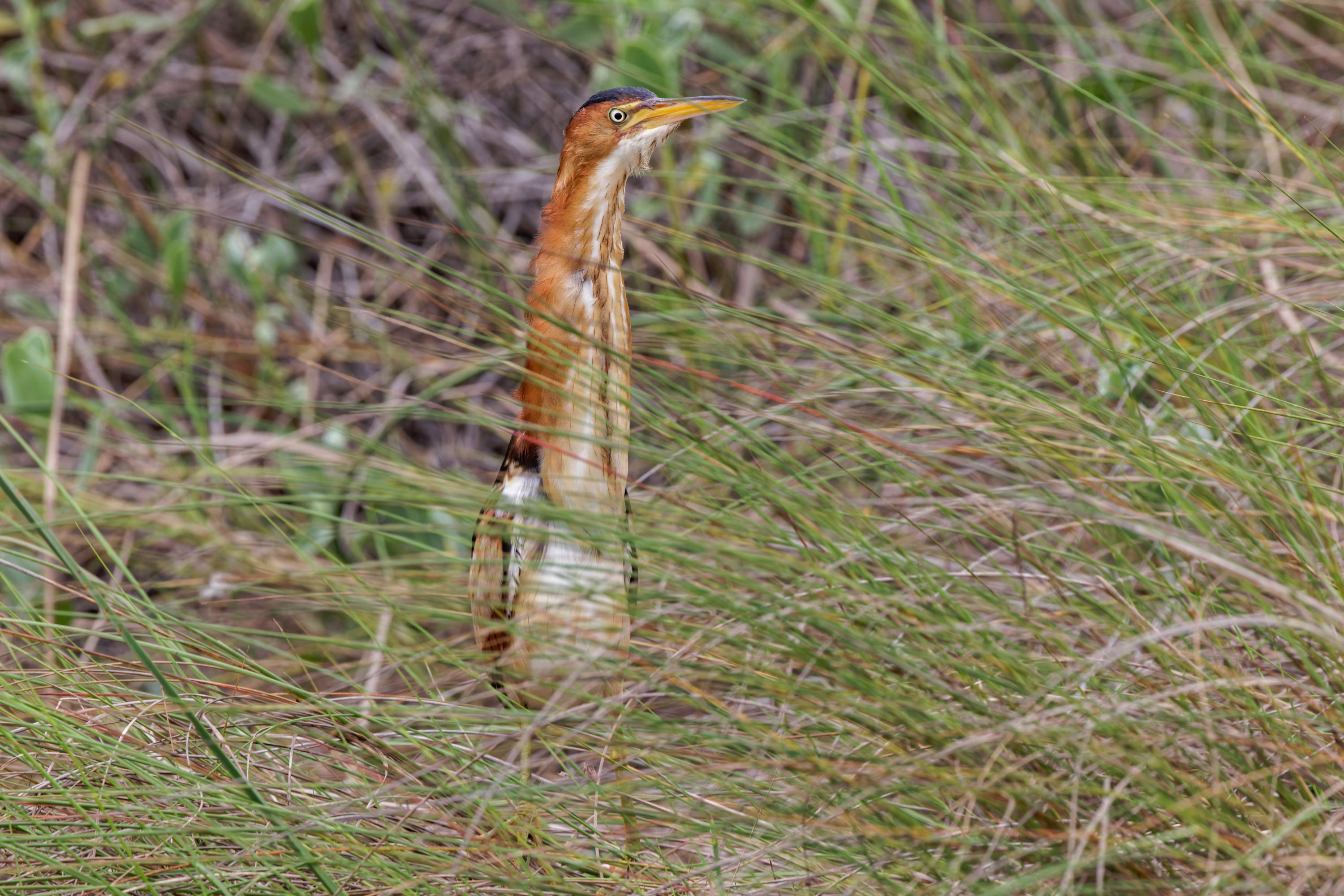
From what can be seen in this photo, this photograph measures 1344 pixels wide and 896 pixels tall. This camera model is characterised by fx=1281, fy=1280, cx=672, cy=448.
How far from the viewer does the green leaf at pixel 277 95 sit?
3.52 meters

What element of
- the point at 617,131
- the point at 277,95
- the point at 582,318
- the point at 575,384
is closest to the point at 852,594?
the point at 575,384

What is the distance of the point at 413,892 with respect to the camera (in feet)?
4.19

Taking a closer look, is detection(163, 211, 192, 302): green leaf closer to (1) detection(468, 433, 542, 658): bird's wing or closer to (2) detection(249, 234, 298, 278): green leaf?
(2) detection(249, 234, 298, 278): green leaf

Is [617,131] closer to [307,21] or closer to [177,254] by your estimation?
[177,254]

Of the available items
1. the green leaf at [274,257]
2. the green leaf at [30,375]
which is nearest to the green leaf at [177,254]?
the green leaf at [274,257]

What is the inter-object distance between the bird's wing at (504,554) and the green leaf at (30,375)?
1371mm

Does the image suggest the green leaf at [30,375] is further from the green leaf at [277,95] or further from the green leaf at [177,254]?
the green leaf at [277,95]

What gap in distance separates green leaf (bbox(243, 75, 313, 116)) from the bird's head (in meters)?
1.89

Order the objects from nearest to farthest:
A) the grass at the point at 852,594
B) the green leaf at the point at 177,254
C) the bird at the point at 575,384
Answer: the grass at the point at 852,594 → the bird at the point at 575,384 → the green leaf at the point at 177,254

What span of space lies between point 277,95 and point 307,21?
1.02 ft

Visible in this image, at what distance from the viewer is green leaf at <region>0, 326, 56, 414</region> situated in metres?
2.84

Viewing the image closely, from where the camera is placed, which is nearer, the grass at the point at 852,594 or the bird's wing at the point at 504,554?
the grass at the point at 852,594

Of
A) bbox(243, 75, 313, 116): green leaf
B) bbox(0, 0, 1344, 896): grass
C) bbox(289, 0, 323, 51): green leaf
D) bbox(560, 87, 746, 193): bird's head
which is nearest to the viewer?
bbox(0, 0, 1344, 896): grass

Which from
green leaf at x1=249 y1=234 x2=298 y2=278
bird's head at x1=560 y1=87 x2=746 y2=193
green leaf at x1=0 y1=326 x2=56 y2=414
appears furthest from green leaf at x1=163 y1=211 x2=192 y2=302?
bird's head at x1=560 y1=87 x2=746 y2=193
